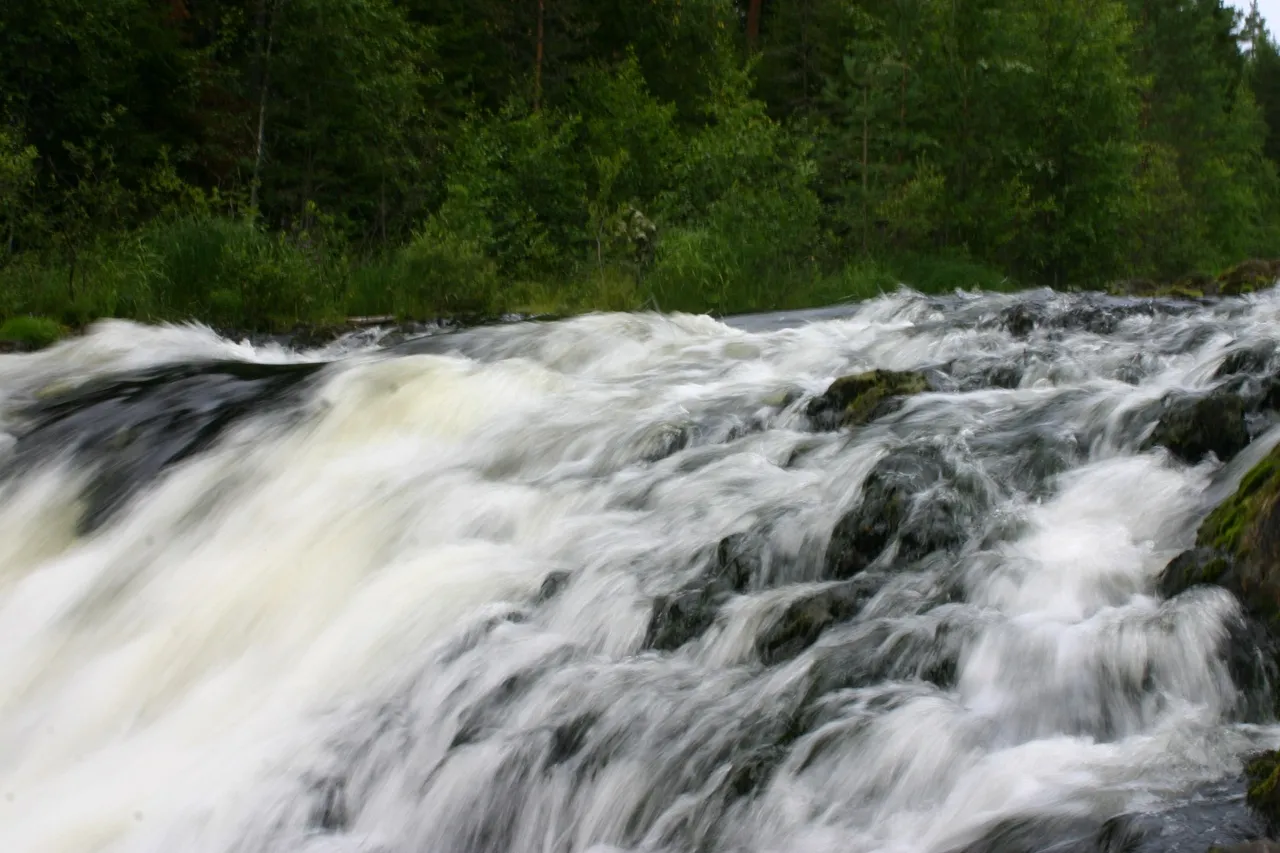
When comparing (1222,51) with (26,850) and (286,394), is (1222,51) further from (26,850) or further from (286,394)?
(26,850)

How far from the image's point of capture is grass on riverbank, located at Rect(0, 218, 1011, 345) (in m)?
10.5

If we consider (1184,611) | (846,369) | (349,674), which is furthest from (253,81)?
(1184,611)

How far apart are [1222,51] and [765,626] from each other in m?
52.6

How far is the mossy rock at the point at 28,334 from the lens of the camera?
31.0ft

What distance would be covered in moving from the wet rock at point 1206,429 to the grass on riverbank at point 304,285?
26.4ft

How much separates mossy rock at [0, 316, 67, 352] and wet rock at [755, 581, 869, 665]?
7774 mm

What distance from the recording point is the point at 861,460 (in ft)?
17.7

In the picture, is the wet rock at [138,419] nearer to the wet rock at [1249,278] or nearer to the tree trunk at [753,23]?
the wet rock at [1249,278]

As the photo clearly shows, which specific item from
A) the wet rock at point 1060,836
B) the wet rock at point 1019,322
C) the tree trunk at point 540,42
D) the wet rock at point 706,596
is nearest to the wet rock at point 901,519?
the wet rock at point 706,596

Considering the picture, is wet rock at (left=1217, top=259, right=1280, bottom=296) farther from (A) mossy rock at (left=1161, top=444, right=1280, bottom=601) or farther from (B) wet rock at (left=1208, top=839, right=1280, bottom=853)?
(B) wet rock at (left=1208, top=839, right=1280, bottom=853)

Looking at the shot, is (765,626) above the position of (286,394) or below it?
below

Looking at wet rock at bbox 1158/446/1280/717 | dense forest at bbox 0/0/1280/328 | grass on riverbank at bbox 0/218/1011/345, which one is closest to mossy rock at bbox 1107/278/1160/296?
dense forest at bbox 0/0/1280/328

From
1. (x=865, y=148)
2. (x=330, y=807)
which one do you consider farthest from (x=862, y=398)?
(x=865, y=148)

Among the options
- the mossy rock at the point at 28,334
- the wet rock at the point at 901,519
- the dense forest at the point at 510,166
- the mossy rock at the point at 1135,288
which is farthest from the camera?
A: the mossy rock at the point at 1135,288
